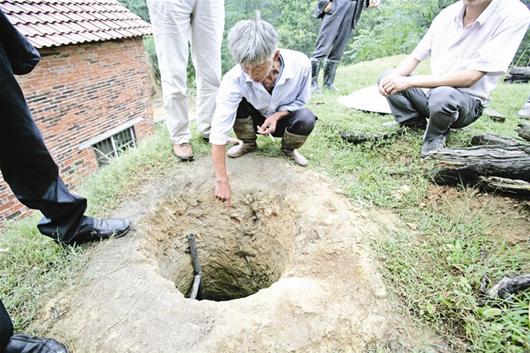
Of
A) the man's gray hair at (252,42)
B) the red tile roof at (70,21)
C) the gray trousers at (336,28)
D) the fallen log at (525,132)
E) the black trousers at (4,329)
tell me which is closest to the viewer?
the black trousers at (4,329)

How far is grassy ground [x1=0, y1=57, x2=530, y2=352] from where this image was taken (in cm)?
142

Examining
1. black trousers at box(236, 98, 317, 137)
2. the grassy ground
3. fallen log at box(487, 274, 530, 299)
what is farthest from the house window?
fallen log at box(487, 274, 530, 299)

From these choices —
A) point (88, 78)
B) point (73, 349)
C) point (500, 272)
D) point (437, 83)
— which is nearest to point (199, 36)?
point (437, 83)

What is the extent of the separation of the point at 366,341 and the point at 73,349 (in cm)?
138

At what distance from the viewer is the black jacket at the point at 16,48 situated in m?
1.45

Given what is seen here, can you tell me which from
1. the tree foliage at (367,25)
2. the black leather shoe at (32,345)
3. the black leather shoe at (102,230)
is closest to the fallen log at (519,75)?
the tree foliage at (367,25)

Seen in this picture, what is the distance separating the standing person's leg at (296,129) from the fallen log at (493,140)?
1373 mm

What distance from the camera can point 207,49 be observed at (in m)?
2.55

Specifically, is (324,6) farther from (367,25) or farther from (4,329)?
(367,25)

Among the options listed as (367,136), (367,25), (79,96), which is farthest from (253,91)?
(367,25)

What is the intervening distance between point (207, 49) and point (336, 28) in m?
2.52

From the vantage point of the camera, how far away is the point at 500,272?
1.57 m

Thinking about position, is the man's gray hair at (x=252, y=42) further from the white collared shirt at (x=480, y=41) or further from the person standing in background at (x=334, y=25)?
the person standing in background at (x=334, y=25)

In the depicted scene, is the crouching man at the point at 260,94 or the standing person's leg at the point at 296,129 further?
the standing person's leg at the point at 296,129
